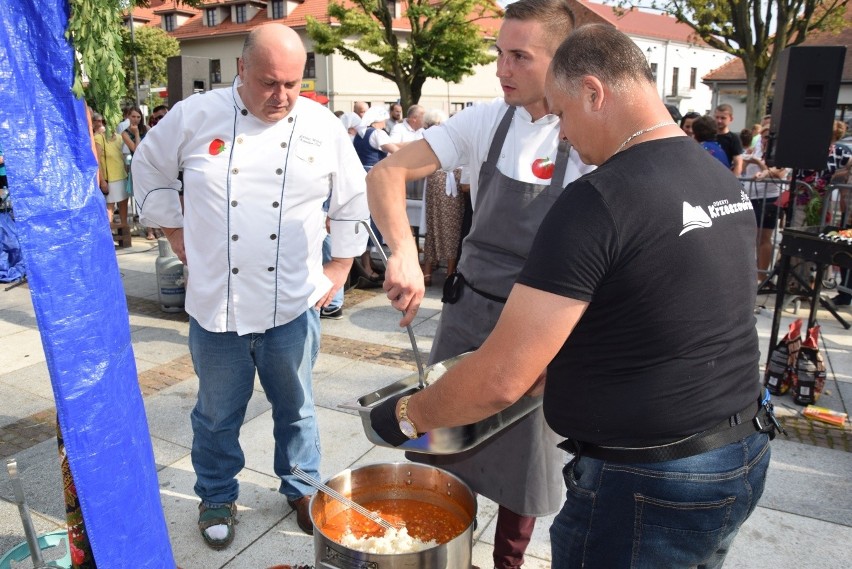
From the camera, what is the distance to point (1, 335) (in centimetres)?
552

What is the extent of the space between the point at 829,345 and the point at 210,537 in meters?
5.08

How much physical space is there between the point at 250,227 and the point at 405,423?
1223 millimetres

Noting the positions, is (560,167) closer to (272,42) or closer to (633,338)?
(633,338)


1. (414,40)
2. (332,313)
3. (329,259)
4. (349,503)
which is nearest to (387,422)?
(349,503)

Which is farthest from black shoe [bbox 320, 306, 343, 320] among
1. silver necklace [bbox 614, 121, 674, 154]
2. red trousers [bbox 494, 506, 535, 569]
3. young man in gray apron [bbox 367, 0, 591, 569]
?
silver necklace [bbox 614, 121, 674, 154]

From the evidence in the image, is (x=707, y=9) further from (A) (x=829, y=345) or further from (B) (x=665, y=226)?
(B) (x=665, y=226)

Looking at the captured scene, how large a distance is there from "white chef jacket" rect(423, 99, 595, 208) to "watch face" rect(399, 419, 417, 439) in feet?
3.06

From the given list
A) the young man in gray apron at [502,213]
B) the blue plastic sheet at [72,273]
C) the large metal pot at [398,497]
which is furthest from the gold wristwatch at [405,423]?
the blue plastic sheet at [72,273]

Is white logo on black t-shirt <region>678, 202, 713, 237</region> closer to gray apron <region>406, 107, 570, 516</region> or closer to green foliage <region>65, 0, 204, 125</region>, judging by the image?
gray apron <region>406, 107, 570, 516</region>

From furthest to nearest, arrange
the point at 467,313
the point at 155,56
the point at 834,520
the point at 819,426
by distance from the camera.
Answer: the point at 155,56, the point at 819,426, the point at 834,520, the point at 467,313

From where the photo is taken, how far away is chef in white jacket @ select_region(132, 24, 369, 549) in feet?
8.23

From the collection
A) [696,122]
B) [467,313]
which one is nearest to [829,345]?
[696,122]

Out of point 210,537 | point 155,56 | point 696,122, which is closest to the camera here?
point 210,537

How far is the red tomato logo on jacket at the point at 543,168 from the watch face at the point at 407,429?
0.96m
